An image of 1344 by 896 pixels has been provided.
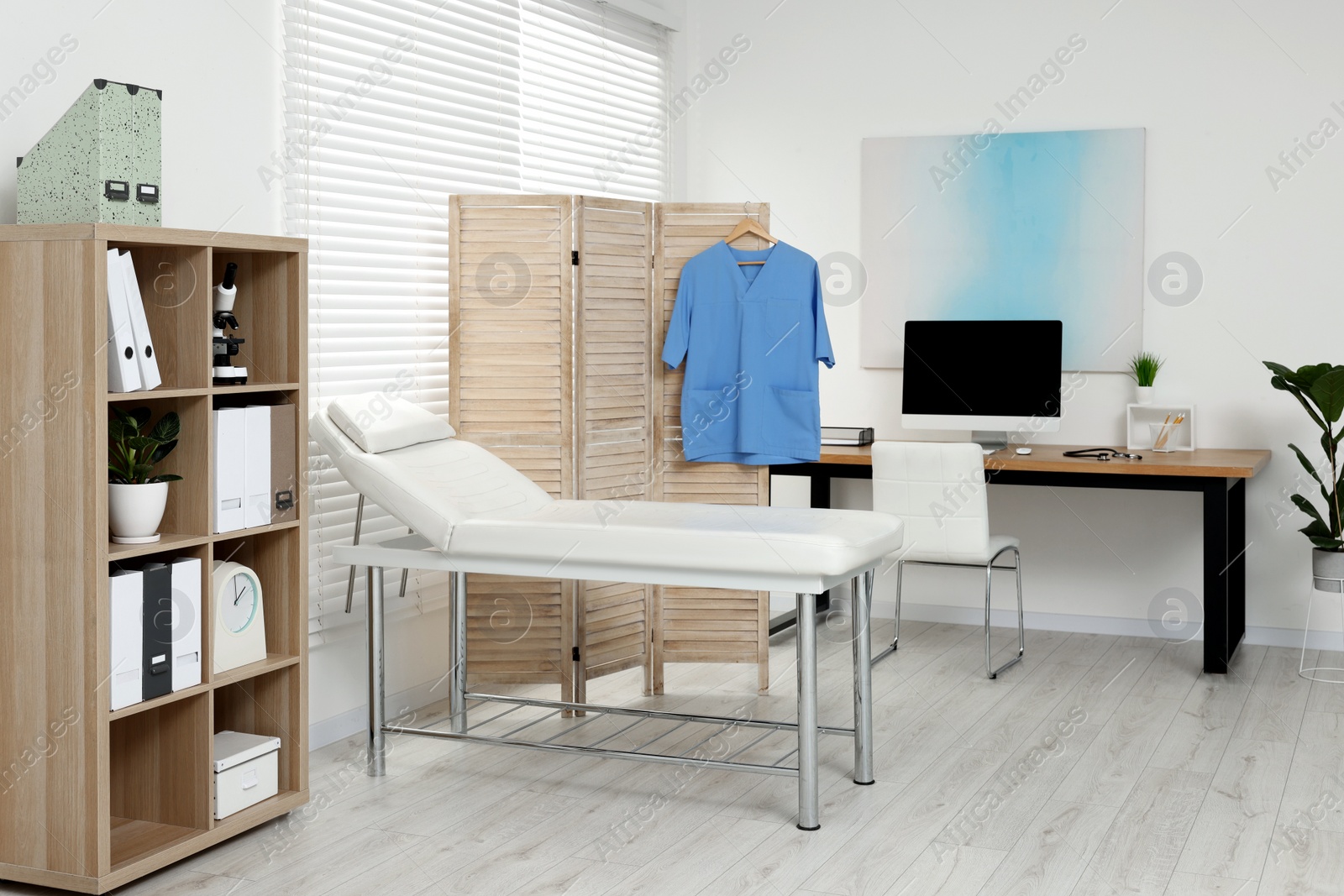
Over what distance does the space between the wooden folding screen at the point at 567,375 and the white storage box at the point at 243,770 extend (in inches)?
39.2

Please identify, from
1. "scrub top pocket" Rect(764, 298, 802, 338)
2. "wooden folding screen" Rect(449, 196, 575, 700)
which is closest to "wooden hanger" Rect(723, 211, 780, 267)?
"scrub top pocket" Rect(764, 298, 802, 338)

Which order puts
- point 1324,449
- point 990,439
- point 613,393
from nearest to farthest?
point 613,393, point 1324,449, point 990,439

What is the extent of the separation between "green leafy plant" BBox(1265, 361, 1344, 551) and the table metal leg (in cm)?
272

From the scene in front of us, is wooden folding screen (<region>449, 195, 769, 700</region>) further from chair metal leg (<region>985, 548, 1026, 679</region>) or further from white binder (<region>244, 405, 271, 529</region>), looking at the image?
white binder (<region>244, 405, 271, 529</region>)

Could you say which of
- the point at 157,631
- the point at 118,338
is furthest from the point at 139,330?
the point at 157,631

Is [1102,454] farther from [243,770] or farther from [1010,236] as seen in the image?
[243,770]

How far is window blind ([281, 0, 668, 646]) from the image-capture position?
3.66 meters

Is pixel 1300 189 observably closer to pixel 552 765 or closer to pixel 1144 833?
pixel 1144 833

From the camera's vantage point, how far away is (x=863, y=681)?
129 inches

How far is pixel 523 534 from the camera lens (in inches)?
123

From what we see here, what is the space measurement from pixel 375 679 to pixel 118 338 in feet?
3.95

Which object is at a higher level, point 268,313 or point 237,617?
point 268,313

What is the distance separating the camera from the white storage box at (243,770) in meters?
2.89

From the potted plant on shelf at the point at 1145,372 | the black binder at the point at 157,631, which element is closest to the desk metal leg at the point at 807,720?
the black binder at the point at 157,631
